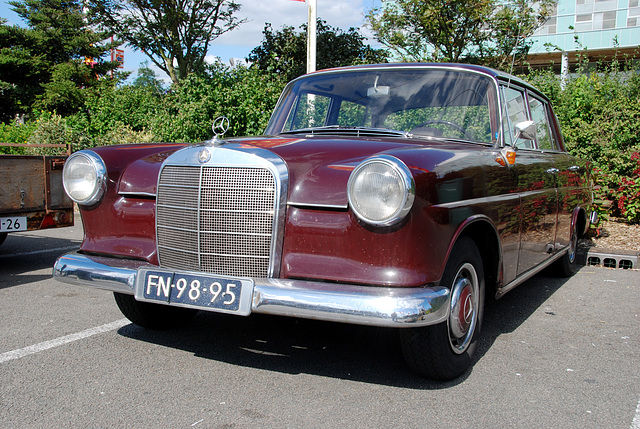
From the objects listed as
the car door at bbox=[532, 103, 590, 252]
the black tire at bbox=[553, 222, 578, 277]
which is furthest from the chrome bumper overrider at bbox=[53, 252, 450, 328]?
the black tire at bbox=[553, 222, 578, 277]

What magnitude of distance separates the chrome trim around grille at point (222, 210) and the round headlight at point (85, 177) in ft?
1.30

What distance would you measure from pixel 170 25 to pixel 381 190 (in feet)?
52.9

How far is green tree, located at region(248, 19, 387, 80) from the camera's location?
17031mm

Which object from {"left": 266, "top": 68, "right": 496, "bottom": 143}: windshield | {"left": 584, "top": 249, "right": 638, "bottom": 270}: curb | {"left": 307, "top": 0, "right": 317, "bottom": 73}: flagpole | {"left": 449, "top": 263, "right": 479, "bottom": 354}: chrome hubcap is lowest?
{"left": 584, "top": 249, "right": 638, "bottom": 270}: curb

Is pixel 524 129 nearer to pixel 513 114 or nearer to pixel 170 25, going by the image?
pixel 513 114

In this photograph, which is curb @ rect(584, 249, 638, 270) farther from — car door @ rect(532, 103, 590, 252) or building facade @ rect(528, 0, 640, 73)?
building facade @ rect(528, 0, 640, 73)

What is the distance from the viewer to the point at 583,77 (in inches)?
369

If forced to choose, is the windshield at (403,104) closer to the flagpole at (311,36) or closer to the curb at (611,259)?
the curb at (611,259)

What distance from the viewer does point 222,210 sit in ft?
9.05

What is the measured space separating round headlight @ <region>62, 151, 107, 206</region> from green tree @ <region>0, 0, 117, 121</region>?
33304 millimetres

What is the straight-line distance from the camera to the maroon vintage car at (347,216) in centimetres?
245

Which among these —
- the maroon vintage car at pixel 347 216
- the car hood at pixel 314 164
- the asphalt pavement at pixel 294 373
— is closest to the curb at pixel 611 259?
the asphalt pavement at pixel 294 373

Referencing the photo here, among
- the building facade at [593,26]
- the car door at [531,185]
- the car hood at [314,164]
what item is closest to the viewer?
the car hood at [314,164]

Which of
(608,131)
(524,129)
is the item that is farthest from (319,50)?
(524,129)
